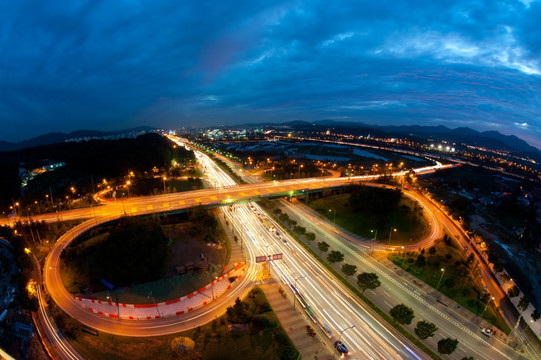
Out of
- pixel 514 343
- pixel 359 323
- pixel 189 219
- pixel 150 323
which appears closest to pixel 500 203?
pixel 514 343

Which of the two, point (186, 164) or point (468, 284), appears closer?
point (468, 284)

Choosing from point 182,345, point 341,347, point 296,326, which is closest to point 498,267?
point 341,347

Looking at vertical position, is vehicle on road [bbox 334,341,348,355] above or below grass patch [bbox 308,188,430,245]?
below

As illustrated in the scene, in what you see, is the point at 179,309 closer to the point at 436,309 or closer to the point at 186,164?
the point at 436,309

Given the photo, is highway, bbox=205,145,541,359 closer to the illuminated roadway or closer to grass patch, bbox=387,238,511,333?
grass patch, bbox=387,238,511,333

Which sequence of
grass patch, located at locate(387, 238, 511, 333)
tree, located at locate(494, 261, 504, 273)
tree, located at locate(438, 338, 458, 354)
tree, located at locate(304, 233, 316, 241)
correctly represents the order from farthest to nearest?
tree, located at locate(304, 233, 316, 241) < tree, located at locate(494, 261, 504, 273) < grass patch, located at locate(387, 238, 511, 333) < tree, located at locate(438, 338, 458, 354)

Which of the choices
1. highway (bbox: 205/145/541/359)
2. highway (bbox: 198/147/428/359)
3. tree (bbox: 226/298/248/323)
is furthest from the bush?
highway (bbox: 205/145/541/359)
